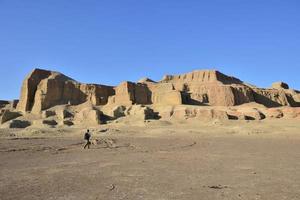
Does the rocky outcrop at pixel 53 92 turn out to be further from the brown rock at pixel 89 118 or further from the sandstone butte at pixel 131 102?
the brown rock at pixel 89 118

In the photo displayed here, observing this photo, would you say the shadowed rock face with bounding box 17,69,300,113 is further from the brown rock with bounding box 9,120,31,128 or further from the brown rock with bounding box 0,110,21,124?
the brown rock with bounding box 9,120,31,128

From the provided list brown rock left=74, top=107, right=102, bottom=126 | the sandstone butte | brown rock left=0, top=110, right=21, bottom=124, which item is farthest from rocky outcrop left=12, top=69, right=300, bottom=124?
brown rock left=0, top=110, right=21, bottom=124

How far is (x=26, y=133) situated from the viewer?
4225 centimetres

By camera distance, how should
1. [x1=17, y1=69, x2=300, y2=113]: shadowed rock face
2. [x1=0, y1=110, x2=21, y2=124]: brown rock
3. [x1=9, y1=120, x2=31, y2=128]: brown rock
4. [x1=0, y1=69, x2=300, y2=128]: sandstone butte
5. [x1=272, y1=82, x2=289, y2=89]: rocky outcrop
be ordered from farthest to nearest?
[x1=272, y1=82, x2=289, y2=89]: rocky outcrop, [x1=17, y1=69, x2=300, y2=113]: shadowed rock face, [x1=0, y1=110, x2=21, y2=124]: brown rock, [x1=0, y1=69, x2=300, y2=128]: sandstone butte, [x1=9, y1=120, x2=31, y2=128]: brown rock

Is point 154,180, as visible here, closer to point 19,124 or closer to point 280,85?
point 19,124

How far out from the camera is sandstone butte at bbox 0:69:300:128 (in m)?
56.3

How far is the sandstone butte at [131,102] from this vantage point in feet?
185

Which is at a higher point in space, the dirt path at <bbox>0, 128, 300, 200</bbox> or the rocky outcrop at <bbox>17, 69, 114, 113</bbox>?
the rocky outcrop at <bbox>17, 69, 114, 113</bbox>

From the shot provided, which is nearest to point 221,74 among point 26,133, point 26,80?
point 26,80

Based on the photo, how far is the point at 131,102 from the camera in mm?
67750

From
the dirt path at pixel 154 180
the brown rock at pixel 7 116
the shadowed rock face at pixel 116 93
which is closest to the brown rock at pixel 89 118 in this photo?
the brown rock at pixel 7 116

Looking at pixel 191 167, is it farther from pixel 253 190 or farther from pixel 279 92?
pixel 279 92

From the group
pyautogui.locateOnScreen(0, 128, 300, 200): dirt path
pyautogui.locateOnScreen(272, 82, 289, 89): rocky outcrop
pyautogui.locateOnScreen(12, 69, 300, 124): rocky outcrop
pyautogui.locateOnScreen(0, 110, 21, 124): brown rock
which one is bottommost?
pyautogui.locateOnScreen(0, 128, 300, 200): dirt path

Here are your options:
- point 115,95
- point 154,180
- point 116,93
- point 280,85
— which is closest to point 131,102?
point 115,95
